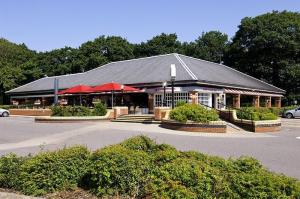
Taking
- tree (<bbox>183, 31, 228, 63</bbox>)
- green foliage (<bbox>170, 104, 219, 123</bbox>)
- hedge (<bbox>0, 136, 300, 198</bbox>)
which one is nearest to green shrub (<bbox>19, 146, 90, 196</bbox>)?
hedge (<bbox>0, 136, 300, 198</bbox>)

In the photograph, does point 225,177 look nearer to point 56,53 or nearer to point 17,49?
point 56,53

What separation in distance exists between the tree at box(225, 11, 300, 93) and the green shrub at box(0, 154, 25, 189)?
1904 inches

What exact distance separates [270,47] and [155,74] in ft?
78.9

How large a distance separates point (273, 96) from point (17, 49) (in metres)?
49.2

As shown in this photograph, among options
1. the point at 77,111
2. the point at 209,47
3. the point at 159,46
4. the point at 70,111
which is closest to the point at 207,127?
the point at 77,111

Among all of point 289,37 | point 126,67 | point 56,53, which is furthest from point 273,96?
point 56,53

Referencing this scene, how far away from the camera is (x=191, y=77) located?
31.0 metres

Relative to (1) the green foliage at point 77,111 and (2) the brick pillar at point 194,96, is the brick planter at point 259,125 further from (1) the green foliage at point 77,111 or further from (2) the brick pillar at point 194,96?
(1) the green foliage at point 77,111

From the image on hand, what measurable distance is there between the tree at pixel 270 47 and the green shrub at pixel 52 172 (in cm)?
4812

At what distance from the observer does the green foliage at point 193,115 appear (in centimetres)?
2042

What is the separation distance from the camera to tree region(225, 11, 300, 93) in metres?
50.9

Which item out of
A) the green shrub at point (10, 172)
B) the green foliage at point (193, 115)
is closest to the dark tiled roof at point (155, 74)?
the green foliage at point (193, 115)

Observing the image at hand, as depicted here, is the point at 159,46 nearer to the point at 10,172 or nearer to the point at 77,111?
the point at 77,111

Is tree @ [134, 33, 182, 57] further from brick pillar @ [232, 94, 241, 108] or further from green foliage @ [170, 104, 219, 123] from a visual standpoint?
green foliage @ [170, 104, 219, 123]
